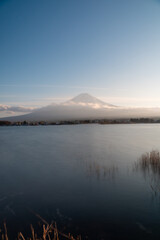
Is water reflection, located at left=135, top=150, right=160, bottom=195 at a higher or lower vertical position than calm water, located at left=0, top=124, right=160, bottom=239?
higher

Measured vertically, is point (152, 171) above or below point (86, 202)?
above

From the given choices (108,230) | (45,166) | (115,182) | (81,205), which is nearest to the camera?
(108,230)

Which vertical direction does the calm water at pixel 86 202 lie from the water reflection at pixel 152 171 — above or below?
below

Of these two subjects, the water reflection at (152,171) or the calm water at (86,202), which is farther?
the water reflection at (152,171)

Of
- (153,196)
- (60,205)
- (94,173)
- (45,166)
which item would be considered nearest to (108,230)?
(60,205)

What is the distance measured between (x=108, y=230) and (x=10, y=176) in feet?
21.5

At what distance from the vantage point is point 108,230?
172 inches

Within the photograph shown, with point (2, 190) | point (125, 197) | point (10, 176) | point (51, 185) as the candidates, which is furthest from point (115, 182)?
point (10, 176)

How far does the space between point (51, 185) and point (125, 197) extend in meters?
3.32

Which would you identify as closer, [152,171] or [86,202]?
[86,202]

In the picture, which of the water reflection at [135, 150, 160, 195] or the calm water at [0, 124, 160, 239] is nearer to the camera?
the calm water at [0, 124, 160, 239]

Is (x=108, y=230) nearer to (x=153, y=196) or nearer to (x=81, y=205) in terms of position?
(x=81, y=205)

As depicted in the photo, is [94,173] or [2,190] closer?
[2,190]

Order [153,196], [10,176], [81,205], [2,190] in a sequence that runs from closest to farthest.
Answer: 1. [81,205]
2. [153,196]
3. [2,190]
4. [10,176]
